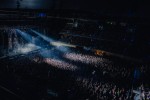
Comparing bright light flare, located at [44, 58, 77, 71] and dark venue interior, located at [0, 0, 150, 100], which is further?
bright light flare, located at [44, 58, 77, 71]

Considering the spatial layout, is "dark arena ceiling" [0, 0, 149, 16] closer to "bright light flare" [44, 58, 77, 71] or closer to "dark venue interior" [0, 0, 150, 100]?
"dark venue interior" [0, 0, 150, 100]

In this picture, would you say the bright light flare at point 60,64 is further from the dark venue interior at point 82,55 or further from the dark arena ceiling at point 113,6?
the dark arena ceiling at point 113,6

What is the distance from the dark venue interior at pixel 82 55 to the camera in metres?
5.28

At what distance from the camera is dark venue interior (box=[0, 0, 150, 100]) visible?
5.28m

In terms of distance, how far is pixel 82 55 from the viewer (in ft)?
28.1

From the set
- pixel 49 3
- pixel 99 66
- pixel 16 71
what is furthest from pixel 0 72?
pixel 49 3

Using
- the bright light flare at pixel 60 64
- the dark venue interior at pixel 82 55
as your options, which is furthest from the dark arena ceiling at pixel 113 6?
the bright light flare at pixel 60 64

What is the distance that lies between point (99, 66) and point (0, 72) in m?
3.57

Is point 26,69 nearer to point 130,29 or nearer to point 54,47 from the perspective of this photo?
point 54,47

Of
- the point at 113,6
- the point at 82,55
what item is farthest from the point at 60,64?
the point at 113,6

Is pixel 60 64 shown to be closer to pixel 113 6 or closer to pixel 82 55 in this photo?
pixel 82 55

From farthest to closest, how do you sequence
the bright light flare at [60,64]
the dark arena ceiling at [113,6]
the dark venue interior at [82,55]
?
the bright light flare at [60,64] < the dark arena ceiling at [113,6] < the dark venue interior at [82,55]

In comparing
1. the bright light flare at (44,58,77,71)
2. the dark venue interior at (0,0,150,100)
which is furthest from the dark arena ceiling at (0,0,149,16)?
the bright light flare at (44,58,77,71)

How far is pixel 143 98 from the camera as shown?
5305 mm
